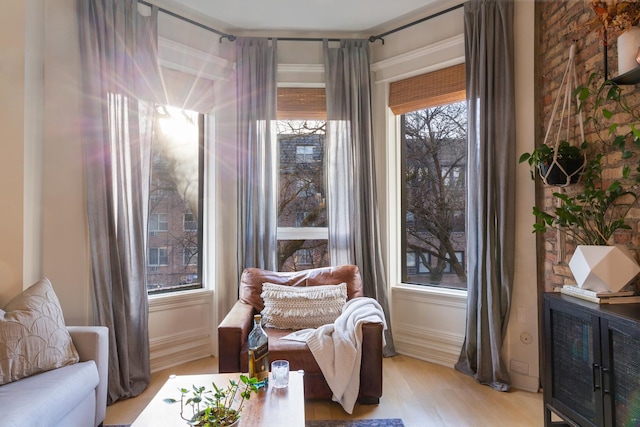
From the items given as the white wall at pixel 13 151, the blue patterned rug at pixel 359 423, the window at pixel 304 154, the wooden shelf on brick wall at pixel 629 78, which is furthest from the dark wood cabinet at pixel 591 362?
the white wall at pixel 13 151

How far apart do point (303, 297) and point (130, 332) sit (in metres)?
1.29

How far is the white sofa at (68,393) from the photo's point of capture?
158 cm

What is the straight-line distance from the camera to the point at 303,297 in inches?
109

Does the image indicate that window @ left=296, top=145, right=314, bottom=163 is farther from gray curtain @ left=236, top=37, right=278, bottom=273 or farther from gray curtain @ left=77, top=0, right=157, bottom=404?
gray curtain @ left=77, top=0, right=157, bottom=404

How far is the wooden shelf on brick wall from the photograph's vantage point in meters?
1.75

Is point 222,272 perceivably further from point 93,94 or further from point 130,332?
point 93,94

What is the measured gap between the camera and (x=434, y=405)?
2.44 m

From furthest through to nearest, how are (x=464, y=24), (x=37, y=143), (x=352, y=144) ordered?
1. (x=352, y=144)
2. (x=464, y=24)
3. (x=37, y=143)

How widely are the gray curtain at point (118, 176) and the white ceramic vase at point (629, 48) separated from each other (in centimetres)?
305

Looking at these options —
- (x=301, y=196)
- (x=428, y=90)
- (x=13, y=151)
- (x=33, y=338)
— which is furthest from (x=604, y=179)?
(x=13, y=151)

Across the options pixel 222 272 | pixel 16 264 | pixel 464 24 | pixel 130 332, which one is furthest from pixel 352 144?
pixel 16 264

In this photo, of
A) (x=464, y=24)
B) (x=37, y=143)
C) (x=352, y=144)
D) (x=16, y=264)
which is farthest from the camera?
(x=352, y=144)

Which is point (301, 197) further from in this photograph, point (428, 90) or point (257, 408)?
point (257, 408)

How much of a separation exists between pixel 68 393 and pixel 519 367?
285 cm
